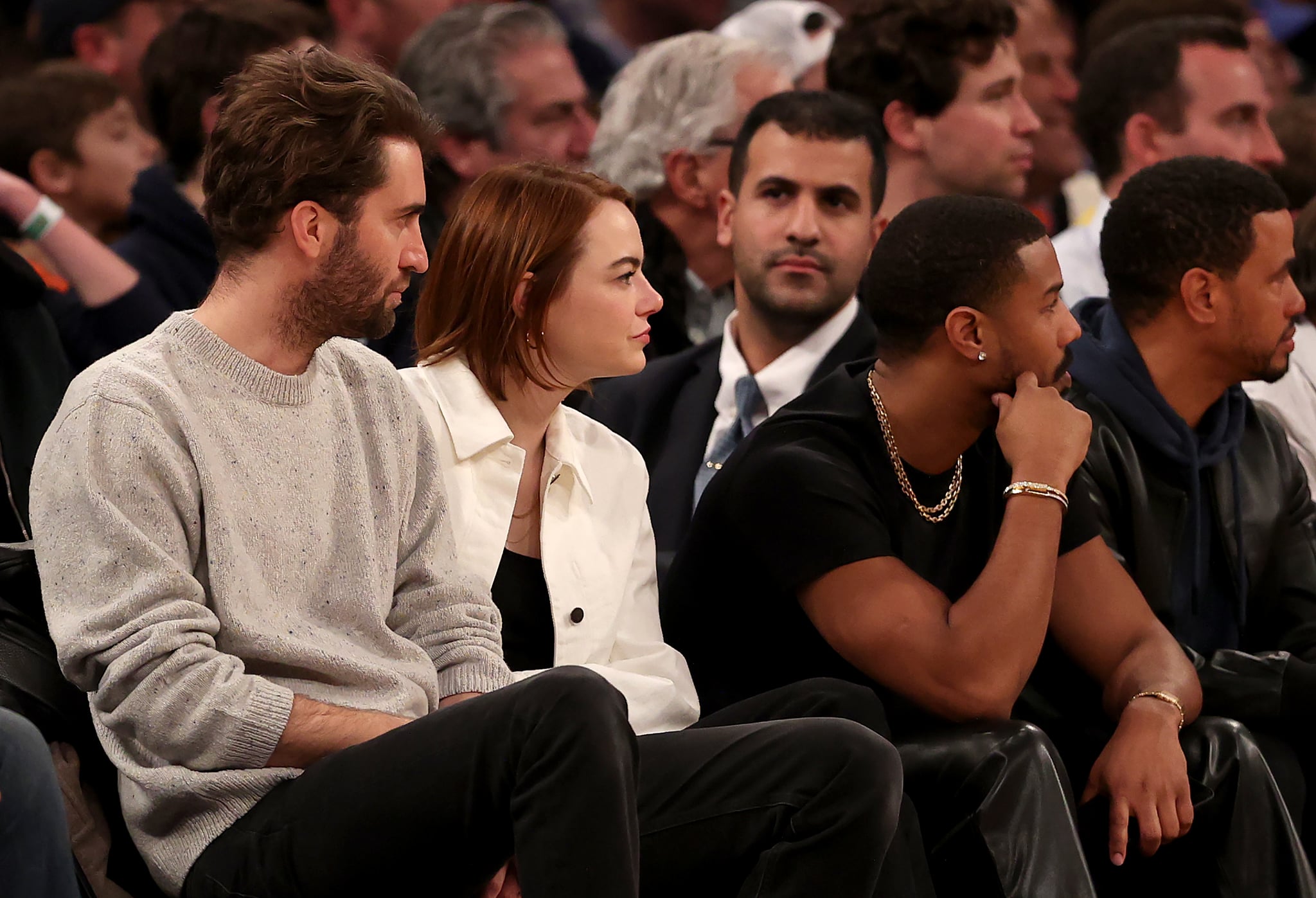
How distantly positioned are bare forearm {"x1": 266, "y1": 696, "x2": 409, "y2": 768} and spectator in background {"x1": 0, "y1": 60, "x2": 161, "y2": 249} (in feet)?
7.51

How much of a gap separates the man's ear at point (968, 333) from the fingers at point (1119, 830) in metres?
0.72

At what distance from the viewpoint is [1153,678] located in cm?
274

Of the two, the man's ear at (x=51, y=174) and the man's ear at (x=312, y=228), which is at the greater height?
the man's ear at (x=312, y=228)

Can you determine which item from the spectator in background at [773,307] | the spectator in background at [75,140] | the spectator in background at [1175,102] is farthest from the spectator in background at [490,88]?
the spectator in background at [1175,102]

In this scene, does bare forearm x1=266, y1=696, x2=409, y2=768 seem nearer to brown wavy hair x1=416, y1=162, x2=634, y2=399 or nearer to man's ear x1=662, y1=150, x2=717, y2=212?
brown wavy hair x1=416, y1=162, x2=634, y2=399

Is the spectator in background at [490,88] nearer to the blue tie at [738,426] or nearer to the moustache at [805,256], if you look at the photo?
the moustache at [805,256]

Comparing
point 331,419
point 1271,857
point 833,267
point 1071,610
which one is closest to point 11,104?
point 833,267

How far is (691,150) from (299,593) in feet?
7.65

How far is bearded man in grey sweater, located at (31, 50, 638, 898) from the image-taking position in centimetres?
202

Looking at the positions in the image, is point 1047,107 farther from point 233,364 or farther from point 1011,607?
point 233,364

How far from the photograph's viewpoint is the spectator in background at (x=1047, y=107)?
5578 millimetres

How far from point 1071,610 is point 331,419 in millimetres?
1262

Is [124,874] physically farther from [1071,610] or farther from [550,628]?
[1071,610]

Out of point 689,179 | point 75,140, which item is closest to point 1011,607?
point 689,179
